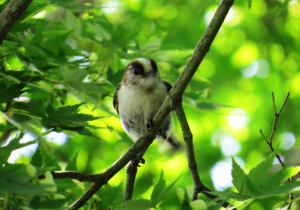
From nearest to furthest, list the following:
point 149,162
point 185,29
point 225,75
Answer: point 149,162
point 185,29
point 225,75

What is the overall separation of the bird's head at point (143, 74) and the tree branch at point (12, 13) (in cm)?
121

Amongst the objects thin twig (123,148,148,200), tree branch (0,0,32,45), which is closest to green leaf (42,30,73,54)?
tree branch (0,0,32,45)

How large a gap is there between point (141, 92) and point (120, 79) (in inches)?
12.6

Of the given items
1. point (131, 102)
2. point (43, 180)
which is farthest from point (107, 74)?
point (43, 180)

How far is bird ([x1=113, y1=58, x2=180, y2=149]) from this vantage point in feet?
8.75

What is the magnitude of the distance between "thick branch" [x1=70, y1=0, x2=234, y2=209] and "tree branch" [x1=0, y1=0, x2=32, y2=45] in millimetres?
807

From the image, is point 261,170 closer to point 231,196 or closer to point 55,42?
point 231,196

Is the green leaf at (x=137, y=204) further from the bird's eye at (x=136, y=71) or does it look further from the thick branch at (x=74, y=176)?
the bird's eye at (x=136, y=71)

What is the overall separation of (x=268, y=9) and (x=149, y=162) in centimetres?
387

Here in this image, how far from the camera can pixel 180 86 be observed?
1.77 m

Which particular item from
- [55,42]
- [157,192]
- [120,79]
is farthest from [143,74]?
[157,192]

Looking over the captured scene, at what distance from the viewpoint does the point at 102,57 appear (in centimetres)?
242

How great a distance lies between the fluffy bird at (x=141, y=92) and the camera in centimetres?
267

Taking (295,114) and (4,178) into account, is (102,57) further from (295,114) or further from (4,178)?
(295,114)
